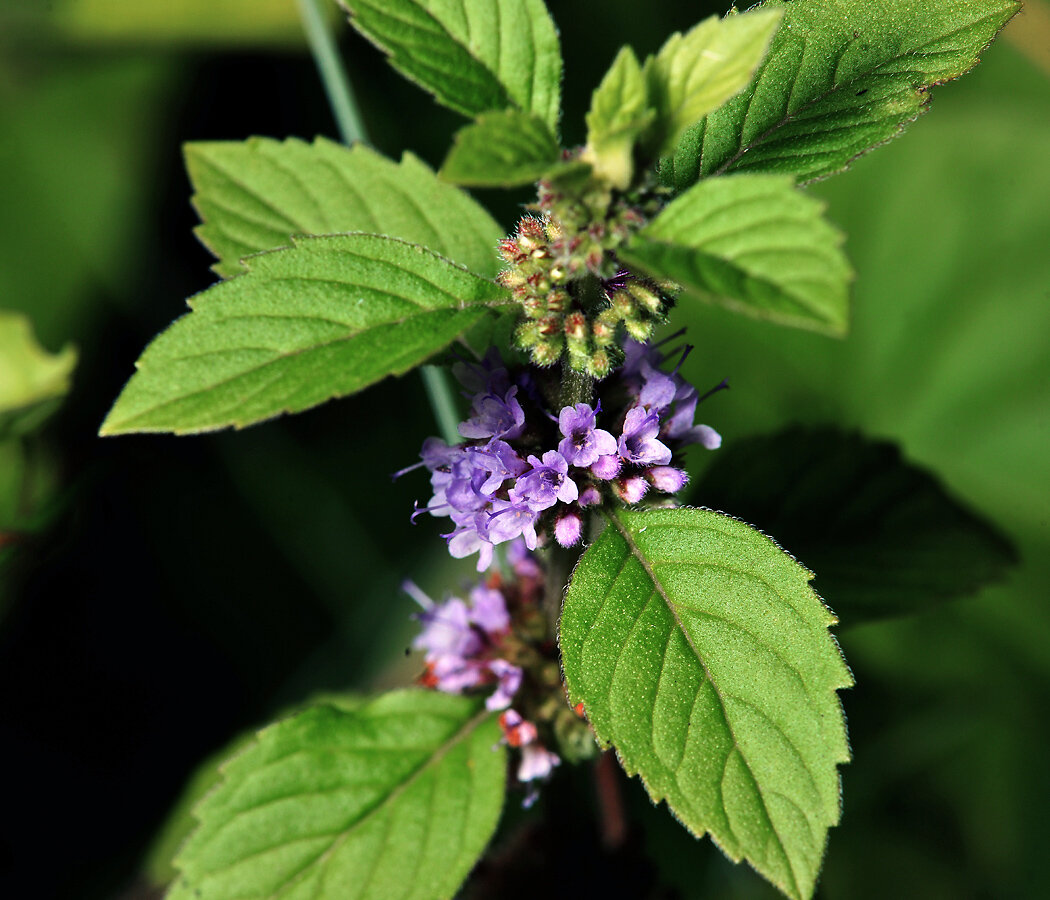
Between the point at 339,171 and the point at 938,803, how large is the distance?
2535mm

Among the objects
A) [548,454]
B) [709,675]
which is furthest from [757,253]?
[709,675]

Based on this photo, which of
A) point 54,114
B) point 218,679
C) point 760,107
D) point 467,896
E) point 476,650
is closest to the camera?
point 760,107

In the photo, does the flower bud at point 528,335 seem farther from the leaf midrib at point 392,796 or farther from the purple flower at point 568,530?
the leaf midrib at point 392,796

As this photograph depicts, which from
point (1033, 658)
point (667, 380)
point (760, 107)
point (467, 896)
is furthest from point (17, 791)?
point (1033, 658)

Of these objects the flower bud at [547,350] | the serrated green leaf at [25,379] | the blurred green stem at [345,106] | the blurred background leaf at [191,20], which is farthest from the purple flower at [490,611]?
the blurred background leaf at [191,20]

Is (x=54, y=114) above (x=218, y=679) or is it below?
above

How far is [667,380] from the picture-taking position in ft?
3.89

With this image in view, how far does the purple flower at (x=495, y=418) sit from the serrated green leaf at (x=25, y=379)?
3.71 feet

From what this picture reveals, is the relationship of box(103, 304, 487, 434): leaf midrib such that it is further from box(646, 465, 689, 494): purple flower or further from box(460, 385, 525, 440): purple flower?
box(646, 465, 689, 494): purple flower

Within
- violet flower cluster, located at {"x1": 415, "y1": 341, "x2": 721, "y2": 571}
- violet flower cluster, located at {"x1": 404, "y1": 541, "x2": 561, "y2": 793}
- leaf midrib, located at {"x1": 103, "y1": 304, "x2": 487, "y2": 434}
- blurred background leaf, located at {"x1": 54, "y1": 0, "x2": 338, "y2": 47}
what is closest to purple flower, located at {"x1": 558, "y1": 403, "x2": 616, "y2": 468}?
violet flower cluster, located at {"x1": 415, "y1": 341, "x2": 721, "y2": 571}

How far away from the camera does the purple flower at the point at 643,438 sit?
3.80ft

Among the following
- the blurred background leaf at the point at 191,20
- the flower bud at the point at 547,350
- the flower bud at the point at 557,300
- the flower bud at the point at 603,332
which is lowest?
the flower bud at the point at 603,332

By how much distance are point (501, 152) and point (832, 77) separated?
0.54 metres

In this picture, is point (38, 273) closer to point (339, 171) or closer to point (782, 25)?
point (339, 171)
